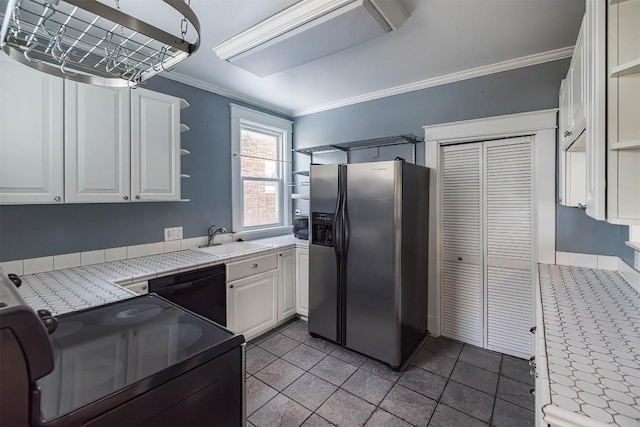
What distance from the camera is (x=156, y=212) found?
2553mm

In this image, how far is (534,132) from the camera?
7.77ft

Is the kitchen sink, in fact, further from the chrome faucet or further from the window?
the window

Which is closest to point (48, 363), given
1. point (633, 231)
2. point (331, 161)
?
point (633, 231)

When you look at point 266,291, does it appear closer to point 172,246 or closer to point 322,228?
point 322,228

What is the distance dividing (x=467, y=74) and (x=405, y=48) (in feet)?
2.58

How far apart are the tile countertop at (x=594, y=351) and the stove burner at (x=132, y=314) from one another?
1.34m

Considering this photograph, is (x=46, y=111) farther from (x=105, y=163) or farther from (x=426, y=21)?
(x=426, y=21)

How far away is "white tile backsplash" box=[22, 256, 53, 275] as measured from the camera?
1.90 m

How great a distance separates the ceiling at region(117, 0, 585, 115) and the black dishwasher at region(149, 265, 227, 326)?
167cm

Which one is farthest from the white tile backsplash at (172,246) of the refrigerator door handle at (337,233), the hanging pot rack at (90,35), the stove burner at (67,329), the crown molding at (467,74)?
the crown molding at (467,74)

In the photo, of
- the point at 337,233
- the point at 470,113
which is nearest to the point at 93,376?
the point at 337,233

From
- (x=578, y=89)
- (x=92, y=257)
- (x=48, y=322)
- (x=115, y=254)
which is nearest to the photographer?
(x=48, y=322)

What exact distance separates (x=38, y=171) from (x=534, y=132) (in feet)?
11.2

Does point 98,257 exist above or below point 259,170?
below
